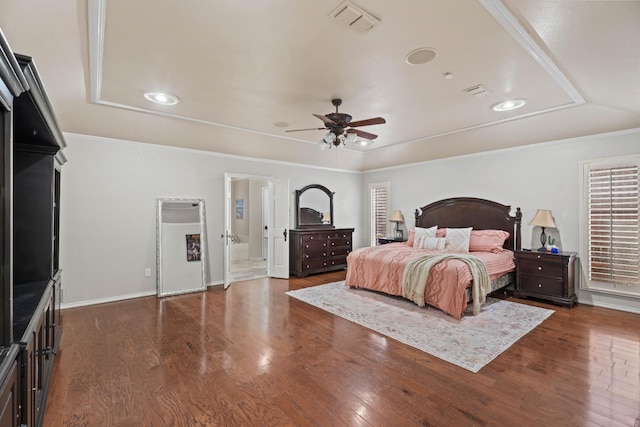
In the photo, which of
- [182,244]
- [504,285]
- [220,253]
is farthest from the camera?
[220,253]

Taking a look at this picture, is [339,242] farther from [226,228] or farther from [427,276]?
[427,276]

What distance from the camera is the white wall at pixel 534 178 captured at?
4.49 metres

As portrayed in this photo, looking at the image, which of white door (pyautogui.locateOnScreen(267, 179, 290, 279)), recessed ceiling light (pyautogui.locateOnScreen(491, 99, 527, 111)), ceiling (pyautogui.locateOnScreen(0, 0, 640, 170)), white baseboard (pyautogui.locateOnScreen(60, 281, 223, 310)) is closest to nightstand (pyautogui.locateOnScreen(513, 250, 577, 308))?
ceiling (pyautogui.locateOnScreen(0, 0, 640, 170))

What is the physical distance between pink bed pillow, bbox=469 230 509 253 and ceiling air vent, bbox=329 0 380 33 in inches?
170

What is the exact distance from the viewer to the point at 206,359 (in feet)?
9.57

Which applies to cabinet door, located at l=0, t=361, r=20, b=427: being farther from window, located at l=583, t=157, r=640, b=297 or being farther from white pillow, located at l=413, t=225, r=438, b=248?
window, located at l=583, t=157, r=640, b=297

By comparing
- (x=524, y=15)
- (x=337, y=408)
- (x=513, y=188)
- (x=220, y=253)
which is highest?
(x=524, y=15)

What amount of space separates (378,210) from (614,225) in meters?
4.42

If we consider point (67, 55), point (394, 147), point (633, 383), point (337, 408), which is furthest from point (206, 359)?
point (394, 147)

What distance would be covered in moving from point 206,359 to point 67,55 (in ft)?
9.55

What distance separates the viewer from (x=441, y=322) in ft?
12.5

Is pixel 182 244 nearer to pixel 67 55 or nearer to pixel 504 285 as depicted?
pixel 67 55

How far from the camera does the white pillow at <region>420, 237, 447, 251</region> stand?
18.1 ft

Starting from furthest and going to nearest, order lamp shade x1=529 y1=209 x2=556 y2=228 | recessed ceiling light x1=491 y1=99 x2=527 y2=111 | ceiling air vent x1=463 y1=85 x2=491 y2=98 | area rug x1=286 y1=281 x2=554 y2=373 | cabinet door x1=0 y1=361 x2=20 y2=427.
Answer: lamp shade x1=529 y1=209 x2=556 y2=228, recessed ceiling light x1=491 y1=99 x2=527 y2=111, ceiling air vent x1=463 y1=85 x2=491 y2=98, area rug x1=286 y1=281 x2=554 y2=373, cabinet door x1=0 y1=361 x2=20 y2=427
